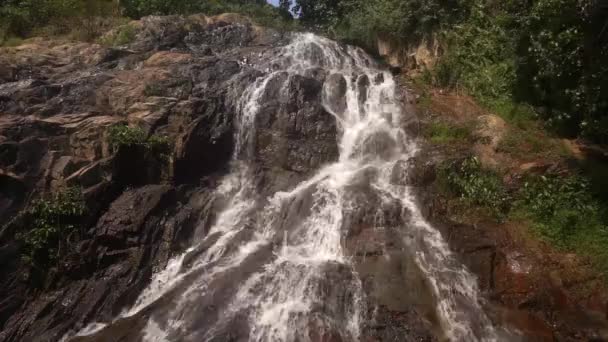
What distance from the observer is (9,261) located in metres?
11.1

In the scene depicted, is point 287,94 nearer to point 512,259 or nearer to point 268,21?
point 512,259

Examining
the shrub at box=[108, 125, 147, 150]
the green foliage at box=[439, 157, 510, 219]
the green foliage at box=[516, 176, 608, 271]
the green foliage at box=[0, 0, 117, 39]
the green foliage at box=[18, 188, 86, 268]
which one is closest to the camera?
the green foliage at box=[516, 176, 608, 271]

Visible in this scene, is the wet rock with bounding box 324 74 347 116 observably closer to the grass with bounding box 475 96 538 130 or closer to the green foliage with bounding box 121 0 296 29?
the grass with bounding box 475 96 538 130

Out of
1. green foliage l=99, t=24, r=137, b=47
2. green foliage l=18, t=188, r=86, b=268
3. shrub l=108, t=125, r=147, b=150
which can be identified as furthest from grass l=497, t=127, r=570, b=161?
green foliage l=99, t=24, r=137, b=47

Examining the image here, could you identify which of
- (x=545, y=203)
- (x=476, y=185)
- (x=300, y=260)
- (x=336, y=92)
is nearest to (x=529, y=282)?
(x=545, y=203)

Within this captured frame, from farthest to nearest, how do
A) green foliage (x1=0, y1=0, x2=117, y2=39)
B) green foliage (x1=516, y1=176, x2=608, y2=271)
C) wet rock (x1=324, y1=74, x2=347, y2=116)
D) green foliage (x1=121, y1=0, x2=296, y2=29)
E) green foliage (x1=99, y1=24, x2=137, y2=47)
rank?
green foliage (x1=121, y1=0, x2=296, y2=29) < green foliage (x1=99, y1=24, x2=137, y2=47) < green foliage (x1=0, y1=0, x2=117, y2=39) < wet rock (x1=324, y1=74, x2=347, y2=116) < green foliage (x1=516, y1=176, x2=608, y2=271)

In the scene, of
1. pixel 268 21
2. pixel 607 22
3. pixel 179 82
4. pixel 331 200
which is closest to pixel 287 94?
pixel 179 82

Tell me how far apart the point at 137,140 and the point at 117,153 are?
0.75 metres

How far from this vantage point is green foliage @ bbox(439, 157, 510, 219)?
1193cm

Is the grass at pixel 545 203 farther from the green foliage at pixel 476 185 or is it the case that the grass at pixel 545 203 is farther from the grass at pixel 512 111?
the grass at pixel 512 111

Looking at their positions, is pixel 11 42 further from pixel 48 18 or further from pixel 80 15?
pixel 80 15

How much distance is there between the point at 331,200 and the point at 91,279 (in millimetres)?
6839

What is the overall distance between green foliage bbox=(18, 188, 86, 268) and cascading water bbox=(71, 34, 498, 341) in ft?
8.79

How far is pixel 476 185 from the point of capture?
484 inches
